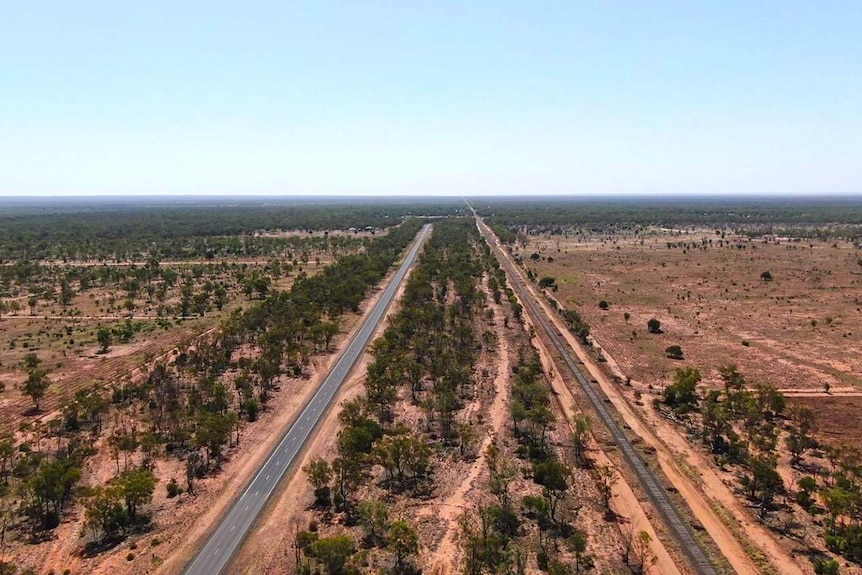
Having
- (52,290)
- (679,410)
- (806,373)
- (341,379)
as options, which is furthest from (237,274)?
(806,373)

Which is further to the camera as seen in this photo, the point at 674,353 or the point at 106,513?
the point at 674,353

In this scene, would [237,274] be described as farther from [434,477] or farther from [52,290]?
[434,477]

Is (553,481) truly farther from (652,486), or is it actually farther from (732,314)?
(732,314)

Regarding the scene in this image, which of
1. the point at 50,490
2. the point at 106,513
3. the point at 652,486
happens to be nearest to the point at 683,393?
the point at 652,486

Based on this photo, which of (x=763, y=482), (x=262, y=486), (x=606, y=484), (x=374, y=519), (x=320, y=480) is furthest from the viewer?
(x=262, y=486)

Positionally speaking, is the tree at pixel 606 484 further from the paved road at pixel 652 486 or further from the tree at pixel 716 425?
the tree at pixel 716 425
